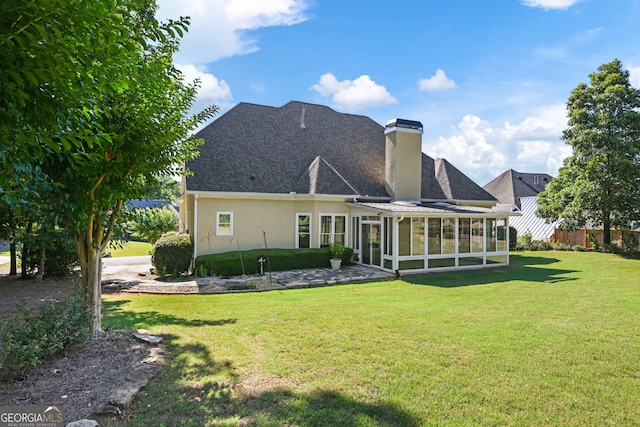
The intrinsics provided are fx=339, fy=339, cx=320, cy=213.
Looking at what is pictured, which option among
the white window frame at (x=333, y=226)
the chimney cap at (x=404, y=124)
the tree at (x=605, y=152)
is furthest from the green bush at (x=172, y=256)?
the tree at (x=605, y=152)

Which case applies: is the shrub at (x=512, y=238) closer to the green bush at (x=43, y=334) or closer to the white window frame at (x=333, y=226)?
the white window frame at (x=333, y=226)

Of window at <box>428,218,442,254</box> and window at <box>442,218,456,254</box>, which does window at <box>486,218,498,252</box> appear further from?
window at <box>428,218,442,254</box>

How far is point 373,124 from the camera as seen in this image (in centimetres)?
2428

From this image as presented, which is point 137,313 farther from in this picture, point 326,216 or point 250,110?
point 250,110

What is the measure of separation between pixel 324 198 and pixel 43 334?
1331cm

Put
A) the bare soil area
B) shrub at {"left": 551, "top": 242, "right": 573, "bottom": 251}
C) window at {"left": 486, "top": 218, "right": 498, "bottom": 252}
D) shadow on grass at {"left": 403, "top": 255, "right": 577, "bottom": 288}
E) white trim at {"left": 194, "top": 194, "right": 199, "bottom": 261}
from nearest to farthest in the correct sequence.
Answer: the bare soil area
shadow on grass at {"left": 403, "top": 255, "right": 577, "bottom": 288}
white trim at {"left": 194, "top": 194, "right": 199, "bottom": 261}
window at {"left": 486, "top": 218, "right": 498, "bottom": 252}
shrub at {"left": 551, "top": 242, "right": 573, "bottom": 251}

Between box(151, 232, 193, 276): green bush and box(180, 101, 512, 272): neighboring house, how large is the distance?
975 mm

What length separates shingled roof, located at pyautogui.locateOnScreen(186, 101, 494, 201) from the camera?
17.3m

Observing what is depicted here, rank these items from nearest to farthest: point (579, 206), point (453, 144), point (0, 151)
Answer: point (0, 151) → point (579, 206) → point (453, 144)

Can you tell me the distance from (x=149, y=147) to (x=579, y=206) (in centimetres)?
2669

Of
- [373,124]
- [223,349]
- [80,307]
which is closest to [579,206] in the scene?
[373,124]

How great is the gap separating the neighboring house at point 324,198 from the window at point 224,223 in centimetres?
5

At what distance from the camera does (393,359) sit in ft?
18.5

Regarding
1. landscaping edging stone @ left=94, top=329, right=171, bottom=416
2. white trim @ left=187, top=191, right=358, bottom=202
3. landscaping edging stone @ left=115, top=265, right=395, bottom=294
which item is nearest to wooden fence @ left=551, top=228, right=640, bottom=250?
white trim @ left=187, top=191, right=358, bottom=202
